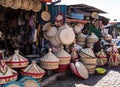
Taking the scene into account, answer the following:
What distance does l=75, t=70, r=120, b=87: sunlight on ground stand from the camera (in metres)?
6.77

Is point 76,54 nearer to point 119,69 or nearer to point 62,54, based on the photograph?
point 62,54

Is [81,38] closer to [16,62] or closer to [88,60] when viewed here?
[88,60]

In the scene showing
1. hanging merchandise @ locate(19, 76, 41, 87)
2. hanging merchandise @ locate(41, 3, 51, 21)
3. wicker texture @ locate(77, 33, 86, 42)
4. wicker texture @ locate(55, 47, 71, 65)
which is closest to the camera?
hanging merchandise @ locate(19, 76, 41, 87)

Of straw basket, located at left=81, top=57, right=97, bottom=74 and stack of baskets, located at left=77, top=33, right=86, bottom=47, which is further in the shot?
stack of baskets, located at left=77, top=33, right=86, bottom=47

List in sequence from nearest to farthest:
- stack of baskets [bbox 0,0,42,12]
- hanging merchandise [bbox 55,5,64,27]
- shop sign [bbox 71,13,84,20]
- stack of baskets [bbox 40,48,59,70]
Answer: stack of baskets [bbox 0,0,42,12], stack of baskets [bbox 40,48,59,70], hanging merchandise [bbox 55,5,64,27], shop sign [bbox 71,13,84,20]

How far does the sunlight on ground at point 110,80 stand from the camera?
22.2 feet

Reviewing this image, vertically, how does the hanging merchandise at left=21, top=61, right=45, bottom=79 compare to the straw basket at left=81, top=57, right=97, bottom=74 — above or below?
above

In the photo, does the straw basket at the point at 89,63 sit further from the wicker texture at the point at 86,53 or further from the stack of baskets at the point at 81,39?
the stack of baskets at the point at 81,39

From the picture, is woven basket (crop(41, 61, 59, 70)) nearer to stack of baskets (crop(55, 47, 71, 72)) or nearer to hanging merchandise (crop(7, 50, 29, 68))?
stack of baskets (crop(55, 47, 71, 72))

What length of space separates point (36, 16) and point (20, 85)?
9.45 feet

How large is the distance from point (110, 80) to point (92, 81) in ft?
1.91

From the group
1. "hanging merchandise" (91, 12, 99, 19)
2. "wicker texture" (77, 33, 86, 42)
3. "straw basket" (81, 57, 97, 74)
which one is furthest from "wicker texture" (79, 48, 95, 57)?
"hanging merchandise" (91, 12, 99, 19)

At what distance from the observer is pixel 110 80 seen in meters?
7.34

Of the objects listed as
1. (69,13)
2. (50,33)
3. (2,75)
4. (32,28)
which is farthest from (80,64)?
(2,75)
